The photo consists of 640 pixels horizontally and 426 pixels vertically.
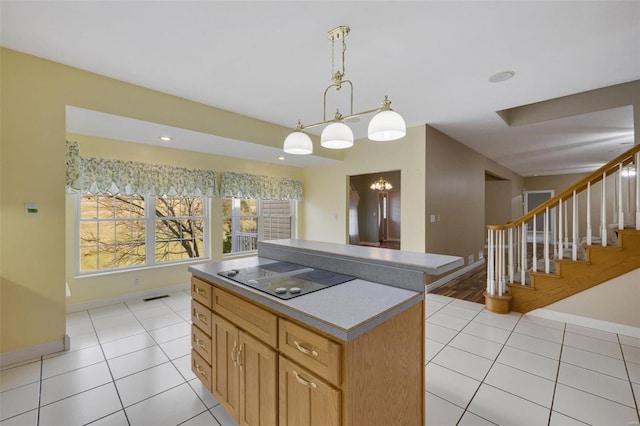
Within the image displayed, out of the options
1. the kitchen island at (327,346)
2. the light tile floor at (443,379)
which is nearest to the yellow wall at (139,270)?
the light tile floor at (443,379)

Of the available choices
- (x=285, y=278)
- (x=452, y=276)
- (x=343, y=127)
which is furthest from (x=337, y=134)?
(x=452, y=276)

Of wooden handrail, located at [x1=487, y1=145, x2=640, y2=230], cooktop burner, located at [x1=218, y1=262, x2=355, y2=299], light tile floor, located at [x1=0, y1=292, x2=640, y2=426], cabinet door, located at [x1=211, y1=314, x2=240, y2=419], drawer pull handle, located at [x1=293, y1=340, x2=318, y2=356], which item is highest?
wooden handrail, located at [x1=487, y1=145, x2=640, y2=230]

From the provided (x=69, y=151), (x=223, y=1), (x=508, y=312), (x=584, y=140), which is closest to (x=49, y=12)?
(x=223, y=1)

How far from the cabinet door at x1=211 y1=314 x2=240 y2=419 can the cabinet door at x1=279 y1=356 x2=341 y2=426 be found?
432 mm

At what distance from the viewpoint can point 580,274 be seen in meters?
3.03

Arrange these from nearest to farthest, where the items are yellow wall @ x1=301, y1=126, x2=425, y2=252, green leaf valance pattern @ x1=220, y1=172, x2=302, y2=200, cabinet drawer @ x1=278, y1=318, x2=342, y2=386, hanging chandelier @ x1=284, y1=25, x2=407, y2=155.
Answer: cabinet drawer @ x1=278, y1=318, x2=342, y2=386, hanging chandelier @ x1=284, y1=25, x2=407, y2=155, yellow wall @ x1=301, y1=126, x2=425, y2=252, green leaf valance pattern @ x1=220, y1=172, x2=302, y2=200

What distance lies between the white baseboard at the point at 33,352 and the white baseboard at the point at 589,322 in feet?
16.9

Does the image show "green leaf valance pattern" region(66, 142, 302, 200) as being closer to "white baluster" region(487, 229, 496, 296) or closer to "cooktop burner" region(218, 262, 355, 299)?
"cooktop burner" region(218, 262, 355, 299)

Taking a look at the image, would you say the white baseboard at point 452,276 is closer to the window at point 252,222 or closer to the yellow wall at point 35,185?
the window at point 252,222

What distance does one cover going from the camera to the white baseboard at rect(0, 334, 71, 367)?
231 centimetres

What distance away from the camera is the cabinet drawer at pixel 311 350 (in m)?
1.07

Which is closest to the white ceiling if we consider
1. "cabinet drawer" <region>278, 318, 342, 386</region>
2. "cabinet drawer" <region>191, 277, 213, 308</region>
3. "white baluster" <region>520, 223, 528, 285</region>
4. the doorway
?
"white baluster" <region>520, 223, 528, 285</region>

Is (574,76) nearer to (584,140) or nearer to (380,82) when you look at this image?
(380,82)

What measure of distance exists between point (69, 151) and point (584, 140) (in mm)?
8313
